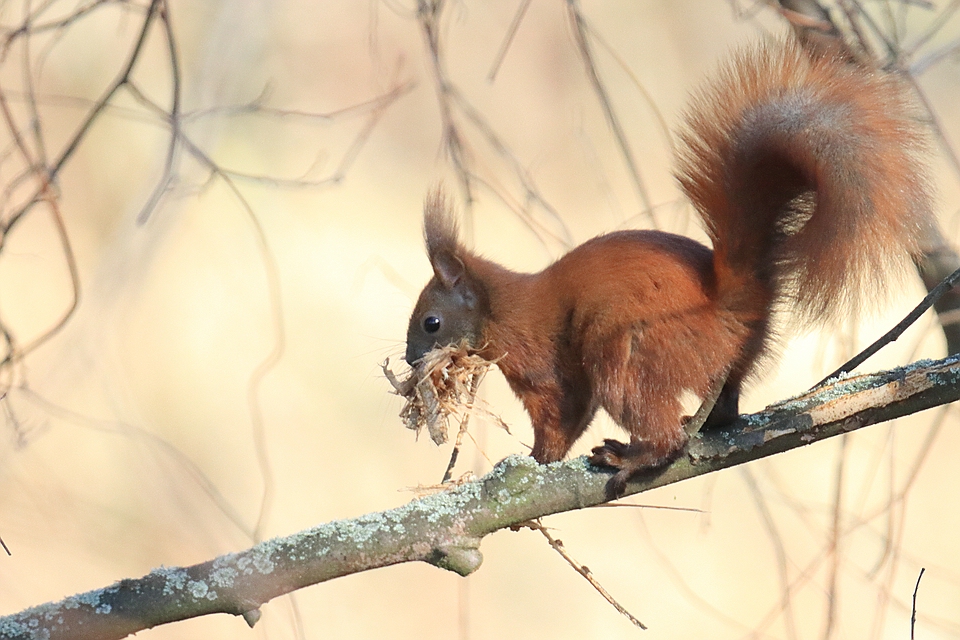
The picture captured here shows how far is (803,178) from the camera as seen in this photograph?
4.92 feet

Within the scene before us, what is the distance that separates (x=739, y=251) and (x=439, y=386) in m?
0.60

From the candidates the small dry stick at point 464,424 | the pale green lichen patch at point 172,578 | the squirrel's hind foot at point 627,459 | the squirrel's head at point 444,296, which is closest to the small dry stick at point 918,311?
the squirrel's hind foot at point 627,459

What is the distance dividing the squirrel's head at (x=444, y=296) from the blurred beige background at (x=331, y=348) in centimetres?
136

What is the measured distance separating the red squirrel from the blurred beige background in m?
1.71

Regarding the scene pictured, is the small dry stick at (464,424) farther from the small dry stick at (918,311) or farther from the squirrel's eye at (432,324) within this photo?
the small dry stick at (918,311)

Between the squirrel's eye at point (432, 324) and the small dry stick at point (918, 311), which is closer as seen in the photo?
the small dry stick at point (918, 311)

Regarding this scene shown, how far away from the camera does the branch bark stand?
123cm

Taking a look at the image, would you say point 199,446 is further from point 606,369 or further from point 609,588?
point 606,369

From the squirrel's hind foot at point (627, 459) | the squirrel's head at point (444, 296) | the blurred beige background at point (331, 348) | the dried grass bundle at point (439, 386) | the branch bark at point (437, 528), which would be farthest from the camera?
the blurred beige background at point (331, 348)

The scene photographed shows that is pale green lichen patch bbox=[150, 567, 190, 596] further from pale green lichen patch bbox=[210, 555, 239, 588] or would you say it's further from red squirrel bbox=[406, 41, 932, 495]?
red squirrel bbox=[406, 41, 932, 495]

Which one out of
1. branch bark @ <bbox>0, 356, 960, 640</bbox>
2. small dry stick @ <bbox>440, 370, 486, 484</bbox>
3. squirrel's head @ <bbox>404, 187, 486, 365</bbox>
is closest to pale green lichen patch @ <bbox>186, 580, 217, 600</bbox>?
branch bark @ <bbox>0, 356, 960, 640</bbox>

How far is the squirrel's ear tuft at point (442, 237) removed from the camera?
2010 mm

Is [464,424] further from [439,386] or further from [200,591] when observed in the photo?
[200,591]

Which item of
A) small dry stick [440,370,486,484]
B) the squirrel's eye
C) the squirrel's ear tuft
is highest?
the squirrel's ear tuft
